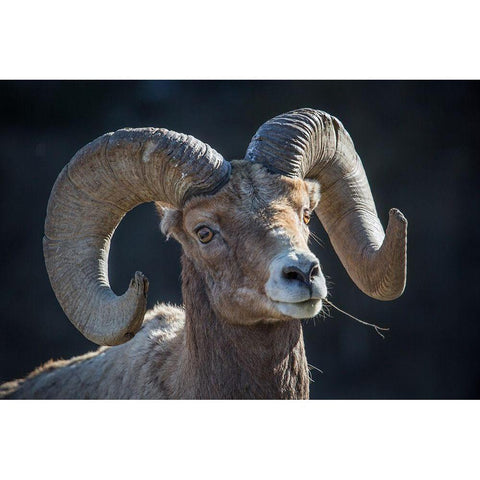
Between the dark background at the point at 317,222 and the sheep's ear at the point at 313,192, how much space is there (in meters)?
4.98

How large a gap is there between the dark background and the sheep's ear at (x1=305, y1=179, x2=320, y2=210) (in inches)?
196

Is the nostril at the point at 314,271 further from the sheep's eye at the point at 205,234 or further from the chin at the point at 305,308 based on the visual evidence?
the sheep's eye at the point at 205,234

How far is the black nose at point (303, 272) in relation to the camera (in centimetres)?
403

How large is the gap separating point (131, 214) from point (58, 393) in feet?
16.2

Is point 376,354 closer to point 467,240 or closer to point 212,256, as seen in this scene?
point 467,240

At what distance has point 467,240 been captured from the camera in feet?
34.4

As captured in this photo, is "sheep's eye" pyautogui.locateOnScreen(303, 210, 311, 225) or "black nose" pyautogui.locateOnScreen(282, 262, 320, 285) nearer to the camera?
"black nose" pyautogui.locateOnScreen(282, 262, 320, 285)

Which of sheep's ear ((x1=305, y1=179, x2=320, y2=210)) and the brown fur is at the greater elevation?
sheep's ear ((x1=305, y1=179, x2=320, y2=210))

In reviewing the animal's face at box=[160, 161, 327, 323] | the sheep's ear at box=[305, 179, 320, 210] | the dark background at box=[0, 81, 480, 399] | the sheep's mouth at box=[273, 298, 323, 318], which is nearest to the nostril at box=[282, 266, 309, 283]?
the animal's face at box=[160, 161, 327, 323]

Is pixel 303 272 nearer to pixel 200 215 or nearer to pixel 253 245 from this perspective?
pixel 253 245

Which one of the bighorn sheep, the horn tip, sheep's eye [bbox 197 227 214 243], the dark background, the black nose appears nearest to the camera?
the black nose

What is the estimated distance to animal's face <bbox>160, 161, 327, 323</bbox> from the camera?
4.12 meters

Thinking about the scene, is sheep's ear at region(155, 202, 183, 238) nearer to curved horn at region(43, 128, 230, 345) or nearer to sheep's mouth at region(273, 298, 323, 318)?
curved horn at region(43, 128, 230, 345)

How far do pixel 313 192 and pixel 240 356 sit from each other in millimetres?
1173
